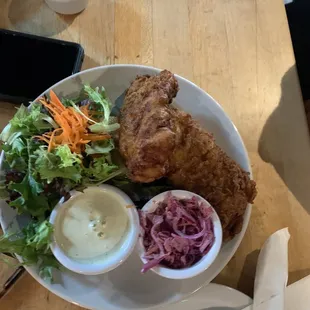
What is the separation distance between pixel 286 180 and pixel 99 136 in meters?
0.54

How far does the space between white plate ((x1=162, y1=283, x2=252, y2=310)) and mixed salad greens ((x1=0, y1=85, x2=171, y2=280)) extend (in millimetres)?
269

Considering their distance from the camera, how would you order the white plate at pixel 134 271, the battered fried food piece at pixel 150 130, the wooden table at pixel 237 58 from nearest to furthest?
the battered fried food piece at pixel 150 130 → the white plate at pixel 134 271 → the wooden table at pixel 237 58

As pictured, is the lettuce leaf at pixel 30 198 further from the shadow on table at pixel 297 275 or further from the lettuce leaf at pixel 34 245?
the shadow on table at pixel 297 275

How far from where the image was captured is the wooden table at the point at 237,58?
1351mm

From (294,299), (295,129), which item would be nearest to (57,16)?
(295,129)

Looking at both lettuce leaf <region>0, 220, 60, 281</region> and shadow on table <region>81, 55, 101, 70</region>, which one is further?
shadow on table <region>81, 55, 101, 70</region>

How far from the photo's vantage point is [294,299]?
1233mm

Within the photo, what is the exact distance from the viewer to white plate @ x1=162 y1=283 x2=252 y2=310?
121 centimetres

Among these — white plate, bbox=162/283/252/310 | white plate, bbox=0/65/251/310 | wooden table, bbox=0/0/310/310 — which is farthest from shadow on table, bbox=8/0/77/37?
white plate, bbox=162/283/252/310

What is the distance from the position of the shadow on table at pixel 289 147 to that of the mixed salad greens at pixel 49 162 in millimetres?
351

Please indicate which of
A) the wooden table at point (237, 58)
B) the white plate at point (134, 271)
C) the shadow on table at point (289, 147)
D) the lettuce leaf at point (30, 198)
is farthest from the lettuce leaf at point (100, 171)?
the shadow on table at point (289, 147)

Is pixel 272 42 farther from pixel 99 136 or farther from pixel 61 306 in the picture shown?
pixel 61 306

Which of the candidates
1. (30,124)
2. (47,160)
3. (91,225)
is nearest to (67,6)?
(30,124)

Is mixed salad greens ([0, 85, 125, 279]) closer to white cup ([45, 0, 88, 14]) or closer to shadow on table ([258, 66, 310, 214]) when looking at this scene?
white cup ([45, 0, 88, 14])
